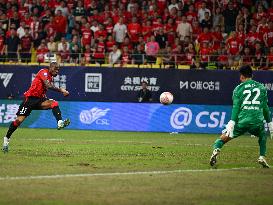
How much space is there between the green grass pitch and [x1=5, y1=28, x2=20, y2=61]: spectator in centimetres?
1073

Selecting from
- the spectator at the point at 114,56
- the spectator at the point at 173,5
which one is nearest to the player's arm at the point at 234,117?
the spectator at the point at 114,56

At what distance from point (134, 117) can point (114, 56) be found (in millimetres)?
3060

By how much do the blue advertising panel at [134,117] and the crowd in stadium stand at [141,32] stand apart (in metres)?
2.37

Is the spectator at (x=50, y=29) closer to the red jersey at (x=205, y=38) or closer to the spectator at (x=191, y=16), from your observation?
the spectator at (x=191, y=16)

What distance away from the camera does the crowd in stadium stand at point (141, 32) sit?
30.6m

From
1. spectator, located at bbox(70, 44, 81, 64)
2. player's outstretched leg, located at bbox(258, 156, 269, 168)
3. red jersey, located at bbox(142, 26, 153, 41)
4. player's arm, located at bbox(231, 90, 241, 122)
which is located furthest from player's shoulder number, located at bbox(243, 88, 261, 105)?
spectator, located at bbox(70, 44, 81, 64)

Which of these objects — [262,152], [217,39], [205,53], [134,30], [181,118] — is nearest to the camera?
[262,152]

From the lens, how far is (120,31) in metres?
32.2

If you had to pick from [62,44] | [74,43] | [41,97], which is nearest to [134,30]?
[74,43]

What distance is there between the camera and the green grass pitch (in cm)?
1101

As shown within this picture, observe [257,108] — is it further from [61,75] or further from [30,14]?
[30,14]

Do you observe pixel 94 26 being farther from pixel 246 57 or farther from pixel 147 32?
pixel 246 57

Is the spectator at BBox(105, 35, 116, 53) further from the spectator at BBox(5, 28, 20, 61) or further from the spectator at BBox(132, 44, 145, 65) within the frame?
the spectator at BBox(5, 28, 20, 61)

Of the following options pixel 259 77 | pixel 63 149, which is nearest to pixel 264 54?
pixel 259 77
